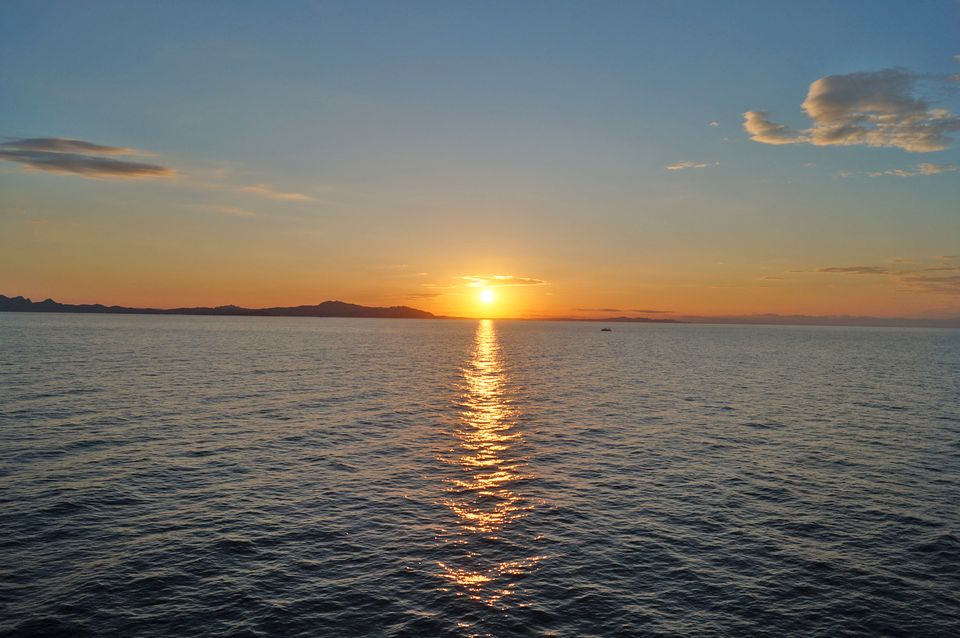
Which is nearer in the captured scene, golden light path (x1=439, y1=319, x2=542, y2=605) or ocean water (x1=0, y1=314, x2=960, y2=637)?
ocean water (x1=0, y1=314, x2=960, y2=637)

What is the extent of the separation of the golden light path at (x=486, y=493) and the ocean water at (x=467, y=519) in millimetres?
209

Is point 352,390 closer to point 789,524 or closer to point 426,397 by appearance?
point 426,397

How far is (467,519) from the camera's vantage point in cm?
3647

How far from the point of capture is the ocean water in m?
25.0

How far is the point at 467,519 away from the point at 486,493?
568cm

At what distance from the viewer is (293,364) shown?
132m

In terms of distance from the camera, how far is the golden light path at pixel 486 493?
28391 millimetres

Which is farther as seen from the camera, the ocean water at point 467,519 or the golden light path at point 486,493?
the golden light path at point 486,493

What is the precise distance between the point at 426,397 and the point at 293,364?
182 ft

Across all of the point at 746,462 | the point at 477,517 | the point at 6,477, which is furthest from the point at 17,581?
the point at 746,462

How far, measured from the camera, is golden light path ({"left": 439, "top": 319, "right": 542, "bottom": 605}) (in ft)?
93.1

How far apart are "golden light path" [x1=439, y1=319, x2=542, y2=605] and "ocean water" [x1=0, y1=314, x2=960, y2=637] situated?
209mm

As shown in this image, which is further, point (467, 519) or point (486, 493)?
point (486, 493)

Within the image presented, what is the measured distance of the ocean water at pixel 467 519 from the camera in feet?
82.2
